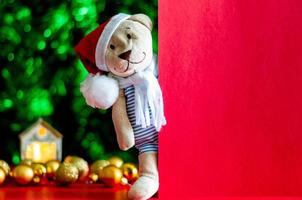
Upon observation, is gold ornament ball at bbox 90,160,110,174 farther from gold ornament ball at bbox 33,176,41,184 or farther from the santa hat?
the santa hat

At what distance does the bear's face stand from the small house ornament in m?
0.98

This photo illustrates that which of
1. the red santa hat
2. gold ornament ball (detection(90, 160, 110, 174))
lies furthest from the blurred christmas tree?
the red santa hat

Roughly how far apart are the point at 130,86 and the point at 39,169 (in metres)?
0.63

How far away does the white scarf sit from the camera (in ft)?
4.53

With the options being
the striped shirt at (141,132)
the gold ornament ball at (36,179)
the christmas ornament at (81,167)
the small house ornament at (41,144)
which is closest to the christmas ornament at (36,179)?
the gold ornament ball at (36,179)

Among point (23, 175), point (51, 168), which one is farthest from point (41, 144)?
point (23, 175)

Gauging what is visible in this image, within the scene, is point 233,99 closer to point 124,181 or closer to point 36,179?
point 124,181

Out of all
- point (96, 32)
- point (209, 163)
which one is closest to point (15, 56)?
point (96, 32)

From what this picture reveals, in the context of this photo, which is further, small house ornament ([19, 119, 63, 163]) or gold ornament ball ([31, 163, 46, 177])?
small house ornament ([19, 119, 63, 163])

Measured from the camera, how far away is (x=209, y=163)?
1.44m

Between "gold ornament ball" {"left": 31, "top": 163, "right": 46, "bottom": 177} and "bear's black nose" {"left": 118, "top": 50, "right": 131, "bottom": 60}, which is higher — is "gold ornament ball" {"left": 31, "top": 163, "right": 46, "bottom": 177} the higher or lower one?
the lower one

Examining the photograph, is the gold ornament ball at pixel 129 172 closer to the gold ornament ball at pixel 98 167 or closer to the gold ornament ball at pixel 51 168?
the gold ornament ball at pixel 98 167

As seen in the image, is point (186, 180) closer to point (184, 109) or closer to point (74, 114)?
point (184, 109)

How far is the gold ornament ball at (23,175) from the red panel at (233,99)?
0.57 meters
